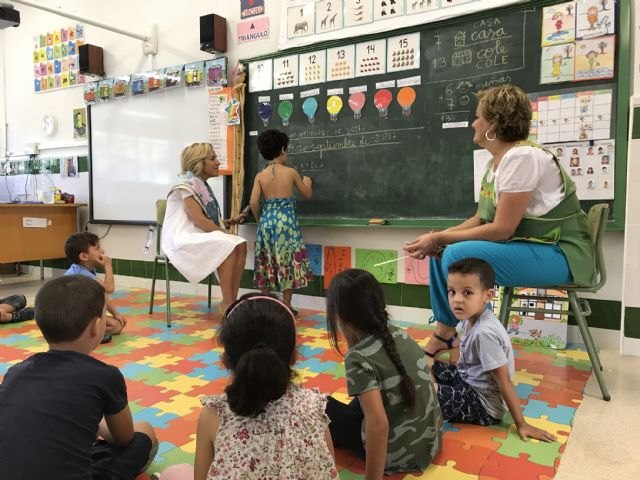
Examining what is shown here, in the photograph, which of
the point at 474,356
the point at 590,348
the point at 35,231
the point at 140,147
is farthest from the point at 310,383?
the point at 35,231

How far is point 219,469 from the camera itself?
37.0 inches

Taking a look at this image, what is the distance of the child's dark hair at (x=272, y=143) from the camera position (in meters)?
3.38

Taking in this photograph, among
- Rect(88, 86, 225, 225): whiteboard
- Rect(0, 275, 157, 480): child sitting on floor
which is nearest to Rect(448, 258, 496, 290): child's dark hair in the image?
Rect(0, 275, 157, 480): child sitting on floor

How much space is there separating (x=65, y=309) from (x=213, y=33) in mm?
3258

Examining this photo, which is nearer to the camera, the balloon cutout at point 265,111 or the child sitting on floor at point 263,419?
the child sitting on floor at point 263,419

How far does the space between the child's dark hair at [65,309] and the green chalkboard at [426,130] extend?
90.6 inches

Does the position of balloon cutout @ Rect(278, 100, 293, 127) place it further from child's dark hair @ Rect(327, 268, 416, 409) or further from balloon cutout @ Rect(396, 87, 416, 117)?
child's dark hair @ Rect(327, 268, 416, 409)

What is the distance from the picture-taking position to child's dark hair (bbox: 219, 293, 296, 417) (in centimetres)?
88

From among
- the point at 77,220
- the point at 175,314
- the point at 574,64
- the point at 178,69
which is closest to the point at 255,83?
the point at 178,69

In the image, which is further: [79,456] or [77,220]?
[77,220]

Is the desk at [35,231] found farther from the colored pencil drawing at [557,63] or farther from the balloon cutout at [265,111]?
the colored pencil drawing at [557,63]

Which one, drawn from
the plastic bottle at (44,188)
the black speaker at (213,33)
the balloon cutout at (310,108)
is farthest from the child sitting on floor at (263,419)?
the plastic bottle at (44,188)

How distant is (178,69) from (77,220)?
2029 mm

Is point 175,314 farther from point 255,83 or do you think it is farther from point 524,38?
point 524,38
